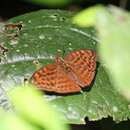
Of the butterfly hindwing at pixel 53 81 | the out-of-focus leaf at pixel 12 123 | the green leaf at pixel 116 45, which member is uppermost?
the green leaf at pixel 116 45

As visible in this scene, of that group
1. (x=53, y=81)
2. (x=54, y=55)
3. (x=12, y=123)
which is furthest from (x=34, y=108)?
(x=54, y=55)

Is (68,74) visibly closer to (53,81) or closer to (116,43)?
(53,81)

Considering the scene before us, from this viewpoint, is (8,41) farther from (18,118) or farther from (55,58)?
(18,118)

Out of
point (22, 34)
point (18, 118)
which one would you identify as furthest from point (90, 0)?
point (18, 118)

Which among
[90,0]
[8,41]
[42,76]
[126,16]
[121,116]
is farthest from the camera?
[90,0]

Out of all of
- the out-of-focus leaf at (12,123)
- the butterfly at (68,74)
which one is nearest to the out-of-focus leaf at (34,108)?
the out-of-focus leaf at (12,123)

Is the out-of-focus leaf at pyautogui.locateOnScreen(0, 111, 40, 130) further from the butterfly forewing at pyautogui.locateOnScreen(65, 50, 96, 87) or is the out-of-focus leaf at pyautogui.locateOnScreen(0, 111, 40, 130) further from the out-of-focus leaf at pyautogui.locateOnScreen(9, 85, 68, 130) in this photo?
the butterfly forewing at pyautogui.locateOnScreen(65, 50, 96, 87)

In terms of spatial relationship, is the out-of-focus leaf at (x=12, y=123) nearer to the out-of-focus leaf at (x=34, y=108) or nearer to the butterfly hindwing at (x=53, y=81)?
the out-of-focus leaf at (x=34, y=108)
